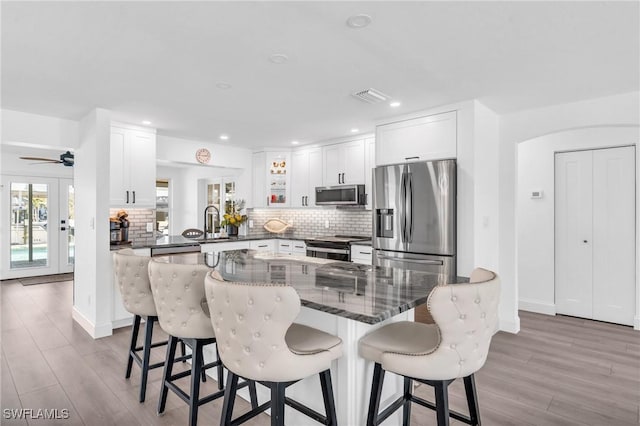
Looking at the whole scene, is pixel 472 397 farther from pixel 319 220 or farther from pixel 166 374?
pixel 319 220

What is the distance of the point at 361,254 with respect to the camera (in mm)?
4879

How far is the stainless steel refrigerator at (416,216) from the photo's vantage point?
365cm

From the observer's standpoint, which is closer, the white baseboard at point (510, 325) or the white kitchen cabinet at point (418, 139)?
the white kitchen cabinet at point (418, 139)

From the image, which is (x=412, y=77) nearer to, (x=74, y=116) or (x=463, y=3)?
(x=463, y=3)

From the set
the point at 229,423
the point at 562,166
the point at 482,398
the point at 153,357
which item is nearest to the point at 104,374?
the point at 153,357

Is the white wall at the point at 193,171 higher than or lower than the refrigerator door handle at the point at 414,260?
higher

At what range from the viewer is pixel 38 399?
256cm

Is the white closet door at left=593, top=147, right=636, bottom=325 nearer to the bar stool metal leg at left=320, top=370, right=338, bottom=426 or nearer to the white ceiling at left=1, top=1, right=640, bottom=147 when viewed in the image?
the white ceiling at left=1, top=1, right=640, bottom=147

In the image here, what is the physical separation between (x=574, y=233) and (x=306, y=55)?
4.15 m

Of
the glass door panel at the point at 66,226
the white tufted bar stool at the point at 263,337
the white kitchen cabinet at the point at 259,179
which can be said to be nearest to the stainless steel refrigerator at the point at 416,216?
the white tufted bar stool at the point at 263,337

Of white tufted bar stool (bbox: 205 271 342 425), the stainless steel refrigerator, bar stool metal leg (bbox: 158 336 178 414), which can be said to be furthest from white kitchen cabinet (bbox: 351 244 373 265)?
white tufted bar stool (bbox: 205 271 342 425)

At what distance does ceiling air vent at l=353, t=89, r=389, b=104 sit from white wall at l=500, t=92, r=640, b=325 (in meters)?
1.69

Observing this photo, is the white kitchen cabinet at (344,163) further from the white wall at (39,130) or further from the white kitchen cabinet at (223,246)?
the white wall at (39,130)

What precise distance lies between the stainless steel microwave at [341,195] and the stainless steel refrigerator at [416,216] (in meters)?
0.90
